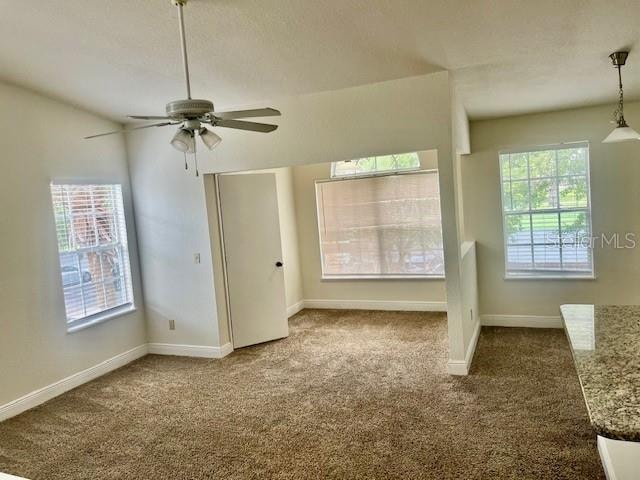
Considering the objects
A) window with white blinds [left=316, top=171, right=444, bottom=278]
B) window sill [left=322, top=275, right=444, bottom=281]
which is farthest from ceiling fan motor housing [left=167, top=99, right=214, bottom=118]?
window sill [left=322, top=275, right=444, bottom=281]

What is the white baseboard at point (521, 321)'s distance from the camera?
5113 millimetres

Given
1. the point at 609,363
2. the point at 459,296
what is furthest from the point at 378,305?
the point at 609,363

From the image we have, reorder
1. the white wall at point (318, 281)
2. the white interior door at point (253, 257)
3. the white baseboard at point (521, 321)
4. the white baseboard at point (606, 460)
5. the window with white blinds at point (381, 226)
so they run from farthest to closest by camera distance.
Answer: the white wall at point (318, 281) → the window with white blinds at point (381, 226) → the white baseboard at point (521, 321) → the white interior door at point (253, 257) → the white baseboard at point (606, 460)

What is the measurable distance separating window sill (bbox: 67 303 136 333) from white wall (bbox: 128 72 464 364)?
268mm

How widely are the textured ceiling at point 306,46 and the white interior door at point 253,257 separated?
43.0 inches

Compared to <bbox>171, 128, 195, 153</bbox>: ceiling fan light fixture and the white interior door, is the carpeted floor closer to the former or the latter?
the white interior door

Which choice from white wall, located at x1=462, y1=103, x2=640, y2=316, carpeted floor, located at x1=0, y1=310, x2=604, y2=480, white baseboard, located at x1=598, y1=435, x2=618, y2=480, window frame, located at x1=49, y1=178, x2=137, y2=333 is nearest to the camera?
white baseboard, located at x1=598, y1=435, x2=618, y2=480

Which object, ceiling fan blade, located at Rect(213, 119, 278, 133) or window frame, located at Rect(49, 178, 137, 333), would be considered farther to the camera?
window frame, located at Rect(49, 178, 137, 333)

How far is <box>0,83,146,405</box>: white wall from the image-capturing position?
3.74 meters

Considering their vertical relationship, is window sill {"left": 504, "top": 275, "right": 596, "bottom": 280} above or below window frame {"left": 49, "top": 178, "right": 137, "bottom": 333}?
below

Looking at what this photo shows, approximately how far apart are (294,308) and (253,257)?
1.61 m

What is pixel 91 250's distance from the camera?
4504mm

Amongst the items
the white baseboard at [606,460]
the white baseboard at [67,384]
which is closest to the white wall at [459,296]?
the white baseboard at [606,460]

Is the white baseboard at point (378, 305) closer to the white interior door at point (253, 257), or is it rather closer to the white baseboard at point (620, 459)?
the white interior door at point (253, 257)
